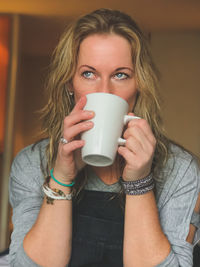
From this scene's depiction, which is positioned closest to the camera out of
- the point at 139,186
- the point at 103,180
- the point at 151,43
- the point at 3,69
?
the point at 139,186

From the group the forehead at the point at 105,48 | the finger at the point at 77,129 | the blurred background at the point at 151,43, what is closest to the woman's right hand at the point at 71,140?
the finger at the point at 77,129

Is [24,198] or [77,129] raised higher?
[77,129]

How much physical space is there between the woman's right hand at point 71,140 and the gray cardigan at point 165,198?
16cm

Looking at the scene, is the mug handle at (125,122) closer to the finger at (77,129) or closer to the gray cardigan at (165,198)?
the finger at (77,129)

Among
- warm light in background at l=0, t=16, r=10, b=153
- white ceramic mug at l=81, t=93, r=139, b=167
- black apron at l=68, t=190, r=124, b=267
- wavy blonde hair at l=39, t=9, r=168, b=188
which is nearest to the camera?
white ceramic mug at l=81, t=93, r=139, b=167

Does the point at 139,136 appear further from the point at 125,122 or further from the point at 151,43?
the point at 151,43

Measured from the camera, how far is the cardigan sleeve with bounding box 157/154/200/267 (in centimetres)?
80

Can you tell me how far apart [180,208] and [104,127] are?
347 millimetres

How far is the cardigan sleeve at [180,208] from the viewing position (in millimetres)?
797

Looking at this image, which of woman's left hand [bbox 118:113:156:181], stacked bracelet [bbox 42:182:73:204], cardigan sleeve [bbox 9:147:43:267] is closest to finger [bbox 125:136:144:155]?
woman's left hand [bbox 118:113:156:181]

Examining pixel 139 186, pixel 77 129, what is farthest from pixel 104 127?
pixel 139 186

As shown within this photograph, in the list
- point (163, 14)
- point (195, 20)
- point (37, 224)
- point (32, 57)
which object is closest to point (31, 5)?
point (163, 14)

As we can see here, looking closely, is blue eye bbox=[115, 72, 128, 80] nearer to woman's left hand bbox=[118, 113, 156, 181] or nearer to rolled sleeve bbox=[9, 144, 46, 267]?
woman's left hand bbox=[118, 113, 156, 181]

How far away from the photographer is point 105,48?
0.90 m
